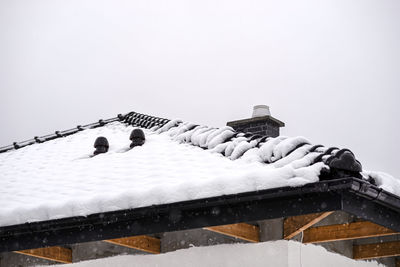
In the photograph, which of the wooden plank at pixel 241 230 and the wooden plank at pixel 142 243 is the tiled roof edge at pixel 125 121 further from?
the wooden plank at pixel 241 230

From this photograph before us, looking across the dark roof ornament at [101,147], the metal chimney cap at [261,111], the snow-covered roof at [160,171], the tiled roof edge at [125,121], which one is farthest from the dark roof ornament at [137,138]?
the metal chimney cap at [261,111]

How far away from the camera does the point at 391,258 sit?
6387 mm

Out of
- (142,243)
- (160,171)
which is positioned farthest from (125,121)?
(142,243)

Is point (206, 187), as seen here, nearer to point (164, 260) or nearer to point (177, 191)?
point (177, 191)

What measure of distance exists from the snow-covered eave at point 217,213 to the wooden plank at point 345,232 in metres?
0.34

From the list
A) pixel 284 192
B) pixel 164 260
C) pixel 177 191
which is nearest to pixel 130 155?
pixel 164 260

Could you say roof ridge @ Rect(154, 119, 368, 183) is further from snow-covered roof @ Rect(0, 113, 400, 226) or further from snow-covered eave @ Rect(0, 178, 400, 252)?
snow-covered eave @ Rect(0, 178, 400, 252)

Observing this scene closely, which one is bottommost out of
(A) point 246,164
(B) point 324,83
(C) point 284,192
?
(C) point 284,192

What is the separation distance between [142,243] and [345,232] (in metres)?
1.99

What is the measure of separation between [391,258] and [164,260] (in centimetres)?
281

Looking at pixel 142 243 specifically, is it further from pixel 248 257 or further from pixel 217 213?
pixel 217 213

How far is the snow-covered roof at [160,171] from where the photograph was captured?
429cm

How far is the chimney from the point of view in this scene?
10141 millimetres

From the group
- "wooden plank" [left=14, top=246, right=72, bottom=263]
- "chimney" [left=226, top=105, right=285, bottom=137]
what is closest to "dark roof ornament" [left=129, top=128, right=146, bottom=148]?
"wooden plank" [left=14, top=246, right=72, bottom=263]
